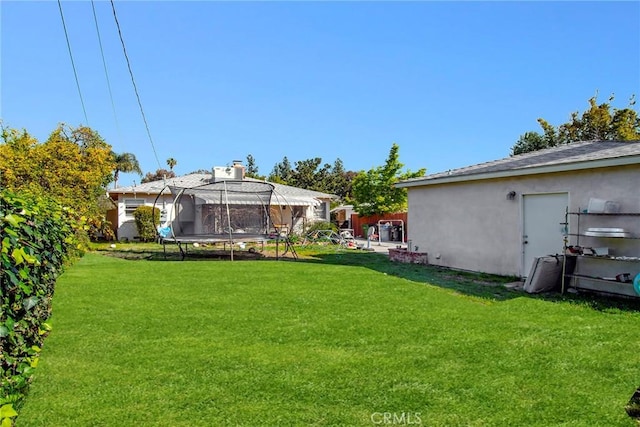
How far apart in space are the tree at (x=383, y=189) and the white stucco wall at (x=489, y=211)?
1697 centimetres

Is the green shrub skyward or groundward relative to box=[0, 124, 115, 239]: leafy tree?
groundward

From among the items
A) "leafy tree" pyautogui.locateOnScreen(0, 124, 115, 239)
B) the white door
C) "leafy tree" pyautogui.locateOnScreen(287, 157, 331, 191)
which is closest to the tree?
"leafy tree" pyautogui.locateOnScreen(0, 124, 115, 239)

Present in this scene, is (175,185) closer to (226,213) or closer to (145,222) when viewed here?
(145,222)

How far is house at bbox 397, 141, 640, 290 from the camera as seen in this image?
9.24 m

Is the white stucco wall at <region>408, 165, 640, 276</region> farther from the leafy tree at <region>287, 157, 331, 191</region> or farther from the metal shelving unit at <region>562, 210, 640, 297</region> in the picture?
the leafy tree at <region>287, 157, 331, 191</region>

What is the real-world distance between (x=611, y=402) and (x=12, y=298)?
201 inches

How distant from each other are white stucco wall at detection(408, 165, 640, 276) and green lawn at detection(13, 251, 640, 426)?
2.72 meters

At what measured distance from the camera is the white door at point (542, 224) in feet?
34.6

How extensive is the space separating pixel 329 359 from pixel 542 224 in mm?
8287

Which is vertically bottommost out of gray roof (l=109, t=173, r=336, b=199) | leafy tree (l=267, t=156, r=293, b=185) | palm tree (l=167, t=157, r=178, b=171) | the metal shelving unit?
the metal shelving unit

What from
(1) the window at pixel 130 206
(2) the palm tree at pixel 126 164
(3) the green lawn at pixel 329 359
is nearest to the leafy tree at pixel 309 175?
(2) the palm tree at pixel 126 164

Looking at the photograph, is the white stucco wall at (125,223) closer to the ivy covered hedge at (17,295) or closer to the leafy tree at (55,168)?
the leafy tree at (55,168)

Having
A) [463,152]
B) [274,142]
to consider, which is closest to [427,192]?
[463,152]

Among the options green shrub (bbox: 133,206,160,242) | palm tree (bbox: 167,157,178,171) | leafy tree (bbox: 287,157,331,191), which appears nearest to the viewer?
green shrub (bbox: 133,206,160,242)
